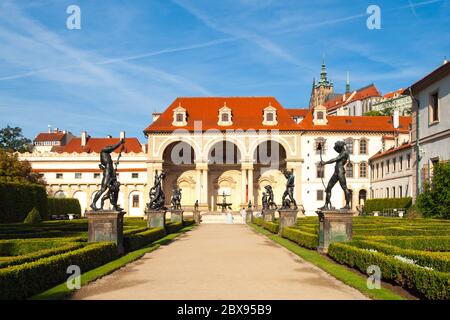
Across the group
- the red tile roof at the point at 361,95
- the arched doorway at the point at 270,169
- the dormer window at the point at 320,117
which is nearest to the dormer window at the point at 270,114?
the arched doorway at the point at 270,169

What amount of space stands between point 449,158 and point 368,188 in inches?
1406

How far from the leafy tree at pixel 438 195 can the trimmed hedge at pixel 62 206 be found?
34.9 m

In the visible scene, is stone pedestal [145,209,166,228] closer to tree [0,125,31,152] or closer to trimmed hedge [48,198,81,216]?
trimmed hedge [48,198,81,216]

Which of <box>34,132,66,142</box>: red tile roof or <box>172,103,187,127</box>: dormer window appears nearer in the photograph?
<box>172,103,187,127</box>: dormer window

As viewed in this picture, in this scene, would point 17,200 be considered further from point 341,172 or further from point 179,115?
point 341,172

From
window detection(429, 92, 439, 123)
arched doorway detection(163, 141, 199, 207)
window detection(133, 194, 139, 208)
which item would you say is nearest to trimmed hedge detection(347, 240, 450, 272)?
window detection(429, 92, 439, 123)

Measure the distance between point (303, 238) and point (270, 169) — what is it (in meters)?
45.6

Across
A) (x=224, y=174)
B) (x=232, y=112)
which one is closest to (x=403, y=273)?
(x=232, y=112)

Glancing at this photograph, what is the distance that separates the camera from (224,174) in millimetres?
63469

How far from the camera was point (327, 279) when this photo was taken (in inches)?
417

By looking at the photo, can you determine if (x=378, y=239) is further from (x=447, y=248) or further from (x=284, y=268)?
(x=284, y=268)

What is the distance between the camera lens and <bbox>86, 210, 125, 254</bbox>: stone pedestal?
582 inches

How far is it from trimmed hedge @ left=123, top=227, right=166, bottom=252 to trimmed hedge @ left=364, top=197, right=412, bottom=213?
27885mm
